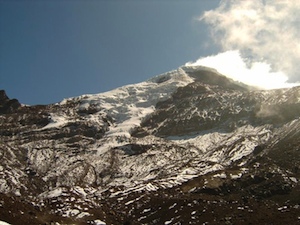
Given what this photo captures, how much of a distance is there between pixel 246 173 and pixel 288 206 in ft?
115

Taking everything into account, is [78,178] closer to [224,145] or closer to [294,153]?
[224,145]

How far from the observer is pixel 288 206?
111 m

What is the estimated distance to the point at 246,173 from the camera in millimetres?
146125

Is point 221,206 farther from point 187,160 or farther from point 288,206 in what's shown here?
point 187,160

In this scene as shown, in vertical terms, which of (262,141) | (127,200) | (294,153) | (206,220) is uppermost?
(262,141)

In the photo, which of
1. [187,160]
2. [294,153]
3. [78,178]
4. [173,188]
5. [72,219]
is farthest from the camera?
[187,160]

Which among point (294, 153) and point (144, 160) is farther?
point (144, 160)

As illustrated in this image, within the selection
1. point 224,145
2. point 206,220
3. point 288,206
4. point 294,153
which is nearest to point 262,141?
point 224,145

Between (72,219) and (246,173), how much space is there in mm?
66137

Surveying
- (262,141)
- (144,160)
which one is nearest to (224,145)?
(262,141)

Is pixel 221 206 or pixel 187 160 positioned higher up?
pixel 187 160

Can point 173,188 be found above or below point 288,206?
above

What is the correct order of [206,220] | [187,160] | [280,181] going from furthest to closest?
[187,160] → [280,181] → [206,220]

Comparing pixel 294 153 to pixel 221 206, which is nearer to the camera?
pixel 221 206
